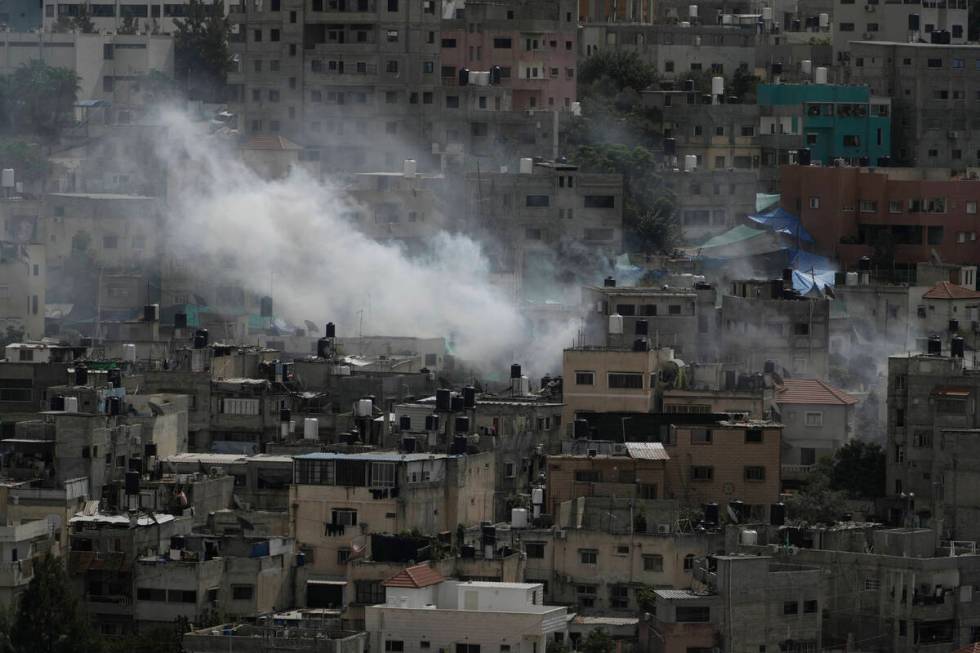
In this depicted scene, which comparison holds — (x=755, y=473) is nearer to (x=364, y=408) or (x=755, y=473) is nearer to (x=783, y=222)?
(x=364, y=408)

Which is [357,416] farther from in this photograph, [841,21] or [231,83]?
[841,21]

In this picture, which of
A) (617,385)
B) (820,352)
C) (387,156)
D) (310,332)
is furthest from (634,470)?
(387,156)

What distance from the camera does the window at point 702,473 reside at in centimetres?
7625

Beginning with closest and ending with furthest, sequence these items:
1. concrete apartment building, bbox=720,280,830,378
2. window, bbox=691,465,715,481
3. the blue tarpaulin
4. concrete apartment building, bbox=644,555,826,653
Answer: concrete apartment building, bbox=644,555,826,653
window, bbox=691,465,715,481
concrete apartment building, bbox=720,280,830,378
the blue tarpaulin

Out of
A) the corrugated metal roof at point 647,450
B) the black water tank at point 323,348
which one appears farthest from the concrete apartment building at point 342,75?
the corrugated metal roof at point 647,450

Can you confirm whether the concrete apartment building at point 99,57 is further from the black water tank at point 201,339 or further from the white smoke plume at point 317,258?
the black water tank at point 201,339

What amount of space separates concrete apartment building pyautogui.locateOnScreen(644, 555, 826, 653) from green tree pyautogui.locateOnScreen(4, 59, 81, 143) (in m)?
47.3

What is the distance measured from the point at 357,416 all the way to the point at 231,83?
28.2 meters

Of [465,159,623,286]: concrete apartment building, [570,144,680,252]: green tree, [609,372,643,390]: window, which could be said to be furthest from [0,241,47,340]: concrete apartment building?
[609,372,643,390]: window

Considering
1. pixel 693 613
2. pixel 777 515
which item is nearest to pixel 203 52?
pixel 777 515

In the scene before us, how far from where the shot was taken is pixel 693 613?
65625 mm

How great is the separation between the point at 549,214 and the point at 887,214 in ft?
26.5

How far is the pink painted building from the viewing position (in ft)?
353

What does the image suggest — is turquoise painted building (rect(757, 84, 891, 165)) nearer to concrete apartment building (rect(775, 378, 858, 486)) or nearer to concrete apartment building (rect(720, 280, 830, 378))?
concrete apartment building (rect(720, 280, 830, 378))
